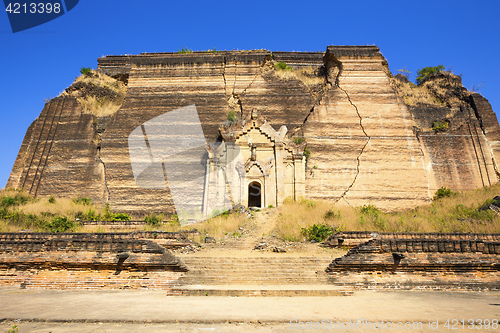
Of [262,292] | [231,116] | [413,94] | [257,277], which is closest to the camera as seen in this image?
[262,292]

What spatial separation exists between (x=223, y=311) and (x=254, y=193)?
14018 millimetres

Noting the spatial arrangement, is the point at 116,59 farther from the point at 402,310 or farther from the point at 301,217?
the point at 402,310

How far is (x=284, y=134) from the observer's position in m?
19.4

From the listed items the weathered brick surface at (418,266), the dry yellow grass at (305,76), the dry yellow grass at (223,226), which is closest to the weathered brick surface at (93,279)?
the weathered brick surface at (418,266)

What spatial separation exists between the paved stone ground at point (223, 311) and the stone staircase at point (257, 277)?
0.37 meters

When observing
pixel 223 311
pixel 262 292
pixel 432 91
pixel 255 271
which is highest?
pixel 432 91

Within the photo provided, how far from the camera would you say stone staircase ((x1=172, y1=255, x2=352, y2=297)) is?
782 cm

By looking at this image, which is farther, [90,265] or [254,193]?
[254,193]

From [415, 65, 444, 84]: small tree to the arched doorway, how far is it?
57.2 ft

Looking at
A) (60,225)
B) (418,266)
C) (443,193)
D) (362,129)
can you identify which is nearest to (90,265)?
(60,225)

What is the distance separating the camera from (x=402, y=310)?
241 inches

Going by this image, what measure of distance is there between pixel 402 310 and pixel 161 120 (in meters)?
19.4

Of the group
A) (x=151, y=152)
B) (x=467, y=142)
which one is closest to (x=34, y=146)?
(x=151, y=152)

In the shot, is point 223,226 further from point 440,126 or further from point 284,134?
point 440,126
